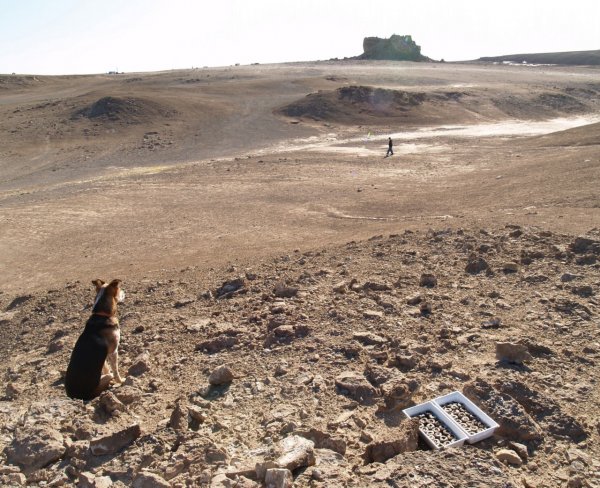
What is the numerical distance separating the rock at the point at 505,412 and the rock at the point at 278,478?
1743 mm

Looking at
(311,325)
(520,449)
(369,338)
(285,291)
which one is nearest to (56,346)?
(285,291)

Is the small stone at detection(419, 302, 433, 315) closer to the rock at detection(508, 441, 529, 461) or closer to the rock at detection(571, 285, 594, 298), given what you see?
the rock at detection(571, 285, 594, 298)

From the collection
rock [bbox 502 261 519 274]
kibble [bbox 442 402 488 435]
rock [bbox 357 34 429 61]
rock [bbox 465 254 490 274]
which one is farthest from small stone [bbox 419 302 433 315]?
rock [bbox 357 34 429 61]

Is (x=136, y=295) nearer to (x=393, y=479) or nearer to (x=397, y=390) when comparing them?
(x=397, y=390)

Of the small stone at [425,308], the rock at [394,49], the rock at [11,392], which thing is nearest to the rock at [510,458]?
the small stone at [425,308]

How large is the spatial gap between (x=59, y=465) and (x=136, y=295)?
445 centimetres

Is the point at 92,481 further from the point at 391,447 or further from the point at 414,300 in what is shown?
the point at 414,300

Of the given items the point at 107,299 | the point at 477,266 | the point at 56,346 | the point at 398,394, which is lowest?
the point at 56,346

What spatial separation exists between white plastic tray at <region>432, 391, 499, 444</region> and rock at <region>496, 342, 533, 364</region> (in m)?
0.96

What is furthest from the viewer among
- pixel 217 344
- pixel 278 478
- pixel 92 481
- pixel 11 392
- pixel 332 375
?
pixel 217 344

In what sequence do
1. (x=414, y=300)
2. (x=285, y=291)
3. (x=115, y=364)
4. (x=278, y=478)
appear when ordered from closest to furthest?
(x=278, y=478)
(x=115, y=364)
(x=414, y=300)
(x=285, y=291)

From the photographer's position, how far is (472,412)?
14.0 feet

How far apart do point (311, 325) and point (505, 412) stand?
2.47 metres

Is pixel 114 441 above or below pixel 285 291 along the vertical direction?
below
